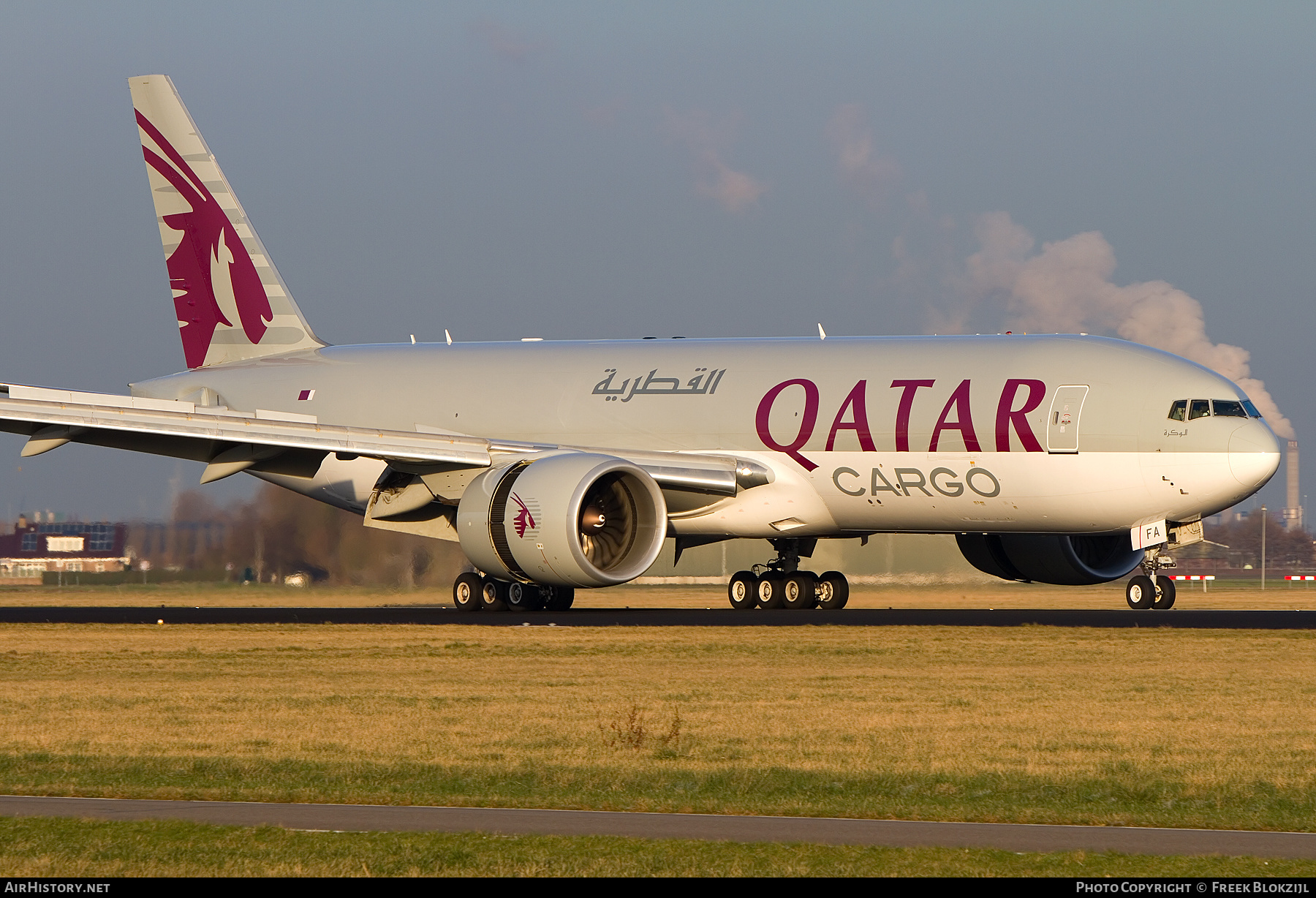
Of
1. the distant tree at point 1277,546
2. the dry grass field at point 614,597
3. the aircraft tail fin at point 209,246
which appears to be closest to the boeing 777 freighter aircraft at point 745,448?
the aircraft tail fin at point 209,246

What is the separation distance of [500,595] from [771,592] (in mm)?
4622

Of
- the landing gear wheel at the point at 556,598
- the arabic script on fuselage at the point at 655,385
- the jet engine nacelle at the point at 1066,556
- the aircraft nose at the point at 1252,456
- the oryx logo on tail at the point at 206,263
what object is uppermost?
the oryx logo on tail at the point at 206,263

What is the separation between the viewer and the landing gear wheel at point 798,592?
1235 inches

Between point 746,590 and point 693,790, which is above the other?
point 746,590

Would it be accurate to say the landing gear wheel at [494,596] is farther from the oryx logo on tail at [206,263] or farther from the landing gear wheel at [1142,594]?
the landing gear wheel at [1142,594]

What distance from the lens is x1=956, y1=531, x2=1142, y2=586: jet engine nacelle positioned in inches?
1217

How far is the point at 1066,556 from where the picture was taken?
30.8 metres

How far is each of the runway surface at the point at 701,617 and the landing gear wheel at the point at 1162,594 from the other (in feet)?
0.76

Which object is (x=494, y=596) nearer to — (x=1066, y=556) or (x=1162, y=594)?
(x=1066, y=556)

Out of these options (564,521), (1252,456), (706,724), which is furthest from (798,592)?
(706,724)

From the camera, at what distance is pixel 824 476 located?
2908 centimetres

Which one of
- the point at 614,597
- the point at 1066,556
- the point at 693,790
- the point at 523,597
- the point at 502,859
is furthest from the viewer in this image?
the point at 614,597

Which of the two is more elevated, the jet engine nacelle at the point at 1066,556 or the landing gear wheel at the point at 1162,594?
the jet engine nacelle at the point at 1066,556
